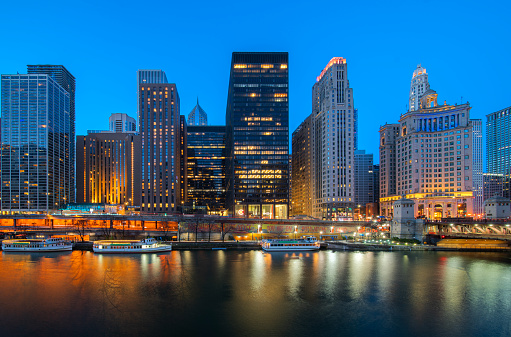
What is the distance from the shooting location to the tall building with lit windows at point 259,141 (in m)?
189

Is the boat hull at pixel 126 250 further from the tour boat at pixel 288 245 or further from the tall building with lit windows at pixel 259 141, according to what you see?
the tall building with lit windows at pixel 259 141

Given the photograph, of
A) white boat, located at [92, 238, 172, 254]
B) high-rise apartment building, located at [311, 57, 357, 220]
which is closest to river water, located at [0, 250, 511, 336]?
white boat, located at [92, 238, 172, 254]

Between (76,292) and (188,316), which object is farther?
(76,292)

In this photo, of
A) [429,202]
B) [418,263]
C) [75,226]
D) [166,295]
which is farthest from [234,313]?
[429,202]

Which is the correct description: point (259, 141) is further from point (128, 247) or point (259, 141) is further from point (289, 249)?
point (128, 247)

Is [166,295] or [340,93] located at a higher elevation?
[340,93]

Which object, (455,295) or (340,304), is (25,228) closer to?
(340,304)

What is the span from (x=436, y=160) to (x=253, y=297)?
148 m

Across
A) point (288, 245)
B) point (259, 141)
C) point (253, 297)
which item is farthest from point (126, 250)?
point (259, 141)

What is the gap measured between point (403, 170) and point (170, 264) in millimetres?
141384

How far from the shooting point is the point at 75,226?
145125 millimetres

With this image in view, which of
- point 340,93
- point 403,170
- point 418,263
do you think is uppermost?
point 340,93

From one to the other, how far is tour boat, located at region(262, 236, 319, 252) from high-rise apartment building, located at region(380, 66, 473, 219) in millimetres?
78602

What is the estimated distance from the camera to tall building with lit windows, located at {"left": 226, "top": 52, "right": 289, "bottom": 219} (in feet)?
619
